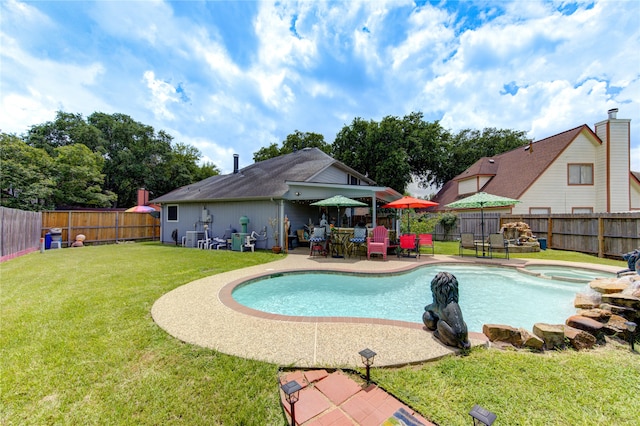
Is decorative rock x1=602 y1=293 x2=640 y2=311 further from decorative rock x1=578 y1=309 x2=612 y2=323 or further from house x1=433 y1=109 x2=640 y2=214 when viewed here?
house x1=433 y1=109 x2=640 y2=214

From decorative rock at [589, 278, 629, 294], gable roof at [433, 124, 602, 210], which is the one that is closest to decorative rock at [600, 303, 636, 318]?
decorative rock at [589, 278, 629, 294]

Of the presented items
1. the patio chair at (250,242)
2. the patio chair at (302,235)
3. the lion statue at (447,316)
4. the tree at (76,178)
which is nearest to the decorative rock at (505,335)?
the lion statue at (447,316)

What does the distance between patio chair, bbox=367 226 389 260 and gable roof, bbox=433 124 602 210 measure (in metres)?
10.8

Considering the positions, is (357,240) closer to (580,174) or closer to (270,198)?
(270,198)

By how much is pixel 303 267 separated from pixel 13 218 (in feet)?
37.7

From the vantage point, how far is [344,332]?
140 inches

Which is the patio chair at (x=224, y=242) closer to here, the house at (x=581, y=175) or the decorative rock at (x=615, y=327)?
the decorative rock at (x=615, y=327)

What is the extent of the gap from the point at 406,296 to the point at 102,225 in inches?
727

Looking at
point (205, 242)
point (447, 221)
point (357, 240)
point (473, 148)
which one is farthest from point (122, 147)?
point (473, 148)

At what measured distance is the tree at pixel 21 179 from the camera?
16891 millimetres

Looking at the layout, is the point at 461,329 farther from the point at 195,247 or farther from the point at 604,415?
the point at 195,247

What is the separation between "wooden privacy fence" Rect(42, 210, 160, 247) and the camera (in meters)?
14.4

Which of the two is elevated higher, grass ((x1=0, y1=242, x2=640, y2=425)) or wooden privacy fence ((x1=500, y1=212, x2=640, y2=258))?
wooden privacy fence ((x1=500, y1=212, x2=640, y2=258))

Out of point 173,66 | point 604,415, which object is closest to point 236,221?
point 173,66
